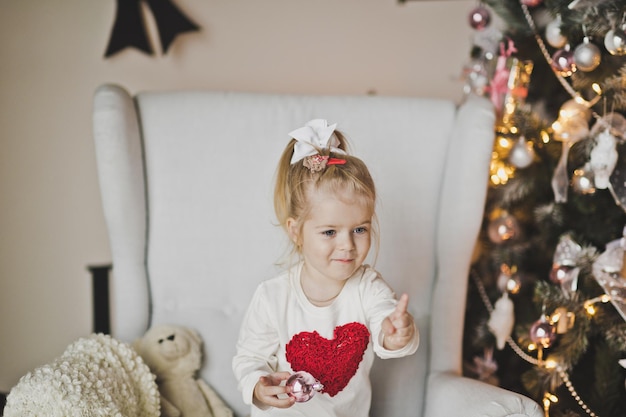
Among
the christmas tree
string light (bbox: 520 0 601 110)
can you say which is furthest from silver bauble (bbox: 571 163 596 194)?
string light (bbox: 520 0 601 110)

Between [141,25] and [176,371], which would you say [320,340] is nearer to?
[176,371]

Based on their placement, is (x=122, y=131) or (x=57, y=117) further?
(x=57, y=117)

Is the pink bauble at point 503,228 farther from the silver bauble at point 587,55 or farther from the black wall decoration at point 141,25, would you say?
the black wall decoration at point 141,25

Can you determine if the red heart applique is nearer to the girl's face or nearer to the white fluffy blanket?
the girl's face

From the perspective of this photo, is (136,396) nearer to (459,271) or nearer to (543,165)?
(459,271)

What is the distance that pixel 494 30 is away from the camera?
1492mm

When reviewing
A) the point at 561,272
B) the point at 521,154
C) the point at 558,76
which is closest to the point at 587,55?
the point at 558,76

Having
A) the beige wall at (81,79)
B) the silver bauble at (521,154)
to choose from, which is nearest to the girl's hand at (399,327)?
the silver bauble at (521,154)

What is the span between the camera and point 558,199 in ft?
4.44

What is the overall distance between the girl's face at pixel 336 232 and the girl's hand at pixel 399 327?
112 millimetres

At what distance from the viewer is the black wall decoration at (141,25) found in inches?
64.4

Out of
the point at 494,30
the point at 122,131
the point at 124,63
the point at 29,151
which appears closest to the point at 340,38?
the point at 494,30

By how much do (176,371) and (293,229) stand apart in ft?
1.40

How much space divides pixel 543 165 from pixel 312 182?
721 millimetres
